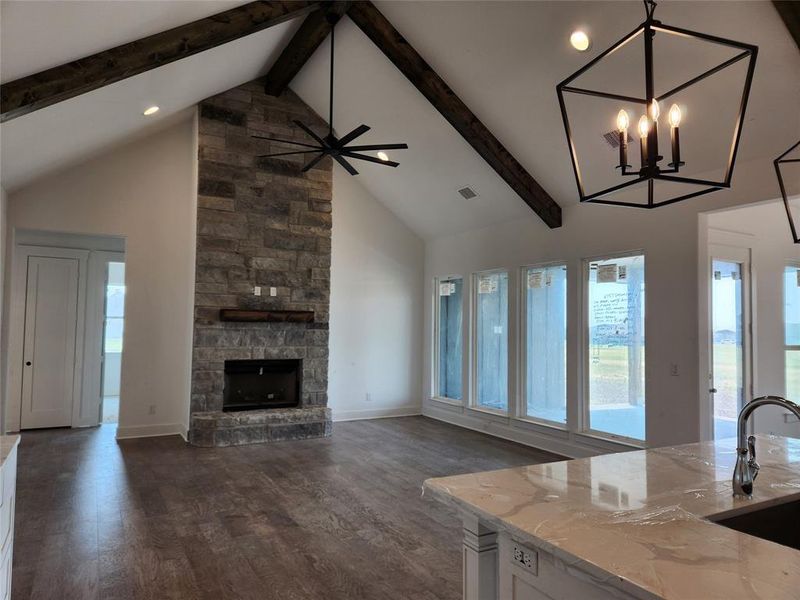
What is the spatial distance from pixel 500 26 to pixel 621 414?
389cm

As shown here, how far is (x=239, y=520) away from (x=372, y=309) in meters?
4.62

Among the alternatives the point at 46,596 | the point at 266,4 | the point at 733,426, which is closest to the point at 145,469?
the point at 46,596

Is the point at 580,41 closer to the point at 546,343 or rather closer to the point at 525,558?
the point at 546,343

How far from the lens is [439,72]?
523cm

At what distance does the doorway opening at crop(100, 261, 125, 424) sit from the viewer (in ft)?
24.2

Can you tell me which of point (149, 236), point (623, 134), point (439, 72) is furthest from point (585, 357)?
point (149, 236)

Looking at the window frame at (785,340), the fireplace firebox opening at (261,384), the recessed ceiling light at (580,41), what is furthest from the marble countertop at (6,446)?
the window frame at (785,340)

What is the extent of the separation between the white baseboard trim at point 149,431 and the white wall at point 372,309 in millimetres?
2103

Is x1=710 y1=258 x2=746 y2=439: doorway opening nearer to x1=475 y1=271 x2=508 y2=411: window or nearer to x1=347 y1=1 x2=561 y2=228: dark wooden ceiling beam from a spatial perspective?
x1=347 y1=1 x2=561 y2=228: dark wooden ceiling beam

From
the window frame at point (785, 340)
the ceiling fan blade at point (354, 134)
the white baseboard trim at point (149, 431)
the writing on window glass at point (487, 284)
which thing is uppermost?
the ceiling fan blade at point (354, 134)

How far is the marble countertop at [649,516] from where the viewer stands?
3.69 ft

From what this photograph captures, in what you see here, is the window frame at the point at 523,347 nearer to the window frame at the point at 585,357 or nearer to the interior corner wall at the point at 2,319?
the window frame at the point at 585,357

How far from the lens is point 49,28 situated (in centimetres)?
306

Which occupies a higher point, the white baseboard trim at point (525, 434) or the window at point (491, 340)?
the window at point (491, 340)
